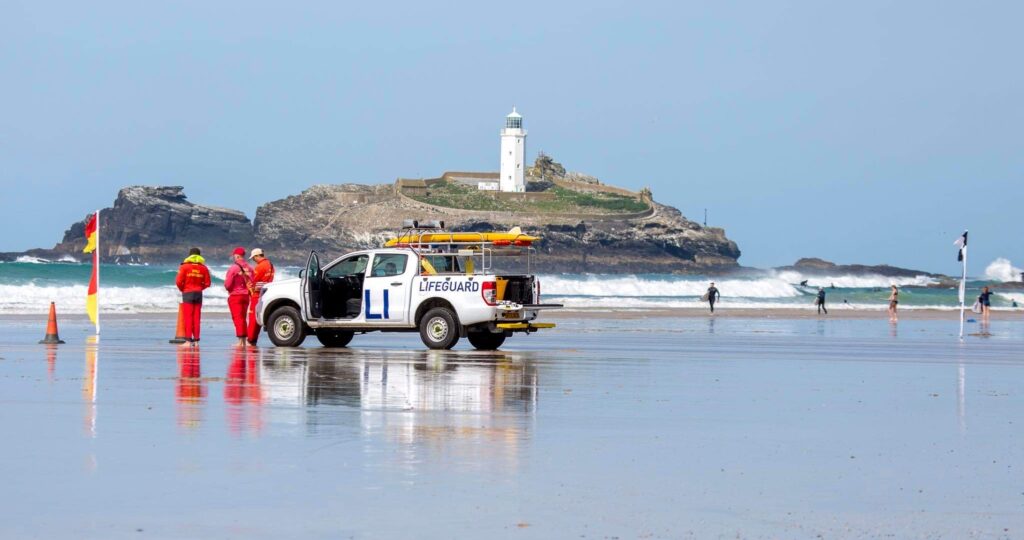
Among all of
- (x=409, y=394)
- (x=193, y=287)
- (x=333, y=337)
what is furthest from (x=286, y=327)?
(x=409, y=394)

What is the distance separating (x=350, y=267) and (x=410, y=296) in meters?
1.31

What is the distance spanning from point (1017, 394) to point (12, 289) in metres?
52.7

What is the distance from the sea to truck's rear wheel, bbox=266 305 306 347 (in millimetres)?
20206

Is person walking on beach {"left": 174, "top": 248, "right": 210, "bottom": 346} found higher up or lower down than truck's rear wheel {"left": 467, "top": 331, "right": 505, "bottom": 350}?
higher up

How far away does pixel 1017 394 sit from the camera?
49.5 ft

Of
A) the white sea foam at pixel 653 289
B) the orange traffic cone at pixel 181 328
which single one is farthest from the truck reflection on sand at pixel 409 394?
the white sea foam at pixel 653 289

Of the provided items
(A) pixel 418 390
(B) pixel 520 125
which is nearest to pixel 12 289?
→ (A) pixel 418 390

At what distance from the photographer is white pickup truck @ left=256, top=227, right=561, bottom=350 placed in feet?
74.5

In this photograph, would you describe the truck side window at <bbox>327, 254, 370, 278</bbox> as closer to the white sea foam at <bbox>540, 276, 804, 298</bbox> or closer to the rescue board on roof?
the rescue board on roof

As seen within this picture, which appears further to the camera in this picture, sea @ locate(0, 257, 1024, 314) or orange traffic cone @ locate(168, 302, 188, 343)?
sea @ locate(0, 257, 1024, 314)

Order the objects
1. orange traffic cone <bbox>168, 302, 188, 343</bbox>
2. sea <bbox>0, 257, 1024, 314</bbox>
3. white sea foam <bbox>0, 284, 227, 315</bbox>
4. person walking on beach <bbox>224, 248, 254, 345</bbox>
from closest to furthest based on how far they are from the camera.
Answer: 1. person walking on beach <bbox>224, 248, 254, 345</bbox>
2. orange traffic cone <bbox>168, 302, 188, 343</bbox>
3. white sea foam <bbox>0, 284, 227, 315</bbox>
4. sea <bbox>0, 257, 1024, 314</bbox>

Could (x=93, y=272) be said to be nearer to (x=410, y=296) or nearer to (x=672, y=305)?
(x=410, y=296)

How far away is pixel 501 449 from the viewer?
9.89 metres

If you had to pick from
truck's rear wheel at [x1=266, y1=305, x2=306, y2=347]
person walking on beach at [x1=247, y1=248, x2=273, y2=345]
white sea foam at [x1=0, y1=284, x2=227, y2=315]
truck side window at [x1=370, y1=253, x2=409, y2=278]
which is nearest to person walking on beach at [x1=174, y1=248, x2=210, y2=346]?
person walking on beach at [x1=247, y1=248, x2=273, y2=345]
